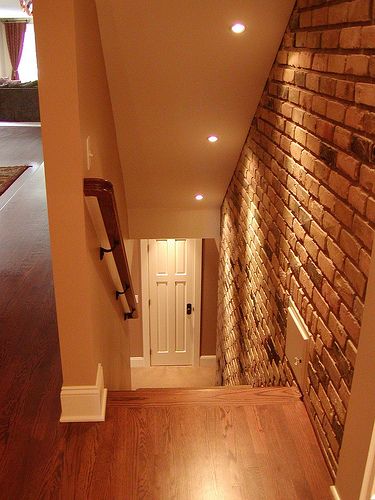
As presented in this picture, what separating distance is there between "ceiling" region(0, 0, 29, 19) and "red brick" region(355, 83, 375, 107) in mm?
9332

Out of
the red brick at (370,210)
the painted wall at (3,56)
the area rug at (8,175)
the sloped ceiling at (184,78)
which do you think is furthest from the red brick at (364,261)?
the painted wall at (3,56)

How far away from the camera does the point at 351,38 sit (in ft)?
5.44

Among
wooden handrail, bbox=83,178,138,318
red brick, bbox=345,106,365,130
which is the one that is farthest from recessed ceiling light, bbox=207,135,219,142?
red brick, bbox=345,106,365,130

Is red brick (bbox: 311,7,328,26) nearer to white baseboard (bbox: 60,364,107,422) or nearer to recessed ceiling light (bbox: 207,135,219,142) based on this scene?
recessed ceiling light (bbox: 207,135,219,142)

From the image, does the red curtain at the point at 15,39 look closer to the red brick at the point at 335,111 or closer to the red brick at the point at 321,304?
the red brick at the point at 335,111

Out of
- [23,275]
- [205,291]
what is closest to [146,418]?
[23,275]

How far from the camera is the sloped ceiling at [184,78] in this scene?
242cm

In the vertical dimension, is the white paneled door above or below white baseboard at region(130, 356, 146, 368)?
above

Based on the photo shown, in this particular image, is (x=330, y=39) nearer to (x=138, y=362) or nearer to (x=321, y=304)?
(x=321, y=304)

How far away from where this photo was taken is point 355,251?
1651mm

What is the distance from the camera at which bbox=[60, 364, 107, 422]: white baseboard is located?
2090 mm

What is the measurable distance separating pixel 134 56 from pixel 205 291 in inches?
174

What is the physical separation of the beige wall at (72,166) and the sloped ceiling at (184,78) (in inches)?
11.7

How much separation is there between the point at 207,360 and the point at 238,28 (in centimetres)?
537
